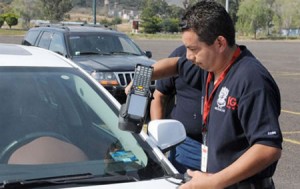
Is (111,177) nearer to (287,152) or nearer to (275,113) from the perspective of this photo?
(275,113)

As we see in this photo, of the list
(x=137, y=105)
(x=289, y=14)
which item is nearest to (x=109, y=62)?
(x=137, y=105)

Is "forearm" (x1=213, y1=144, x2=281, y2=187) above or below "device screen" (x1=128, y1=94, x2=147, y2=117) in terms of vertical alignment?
below

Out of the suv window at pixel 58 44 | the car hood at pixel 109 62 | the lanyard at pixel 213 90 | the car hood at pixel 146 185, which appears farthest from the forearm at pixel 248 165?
the suv window at pixel 58 44

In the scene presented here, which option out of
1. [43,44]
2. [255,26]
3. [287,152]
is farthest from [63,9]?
[287,152]

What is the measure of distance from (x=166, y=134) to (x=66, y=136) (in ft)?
1.95

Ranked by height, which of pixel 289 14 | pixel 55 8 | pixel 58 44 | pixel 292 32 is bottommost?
pixel 292 32

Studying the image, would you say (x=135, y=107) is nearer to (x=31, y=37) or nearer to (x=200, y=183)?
(x=200, y=183)

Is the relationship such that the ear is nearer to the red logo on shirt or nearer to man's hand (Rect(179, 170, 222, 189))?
the red logo on shirt

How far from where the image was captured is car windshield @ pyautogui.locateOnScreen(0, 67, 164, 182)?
2.69 m

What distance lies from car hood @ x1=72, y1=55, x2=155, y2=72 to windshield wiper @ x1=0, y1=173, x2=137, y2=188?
6.48 meters

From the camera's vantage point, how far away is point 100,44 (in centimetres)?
1036

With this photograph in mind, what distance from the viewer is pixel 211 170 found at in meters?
2.67

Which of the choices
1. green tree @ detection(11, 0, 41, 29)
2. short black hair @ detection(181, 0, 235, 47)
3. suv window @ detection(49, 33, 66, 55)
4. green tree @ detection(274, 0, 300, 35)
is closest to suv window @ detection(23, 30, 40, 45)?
suv window @ detection(49, 33, 66, 55)

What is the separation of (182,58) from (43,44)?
8.02m
